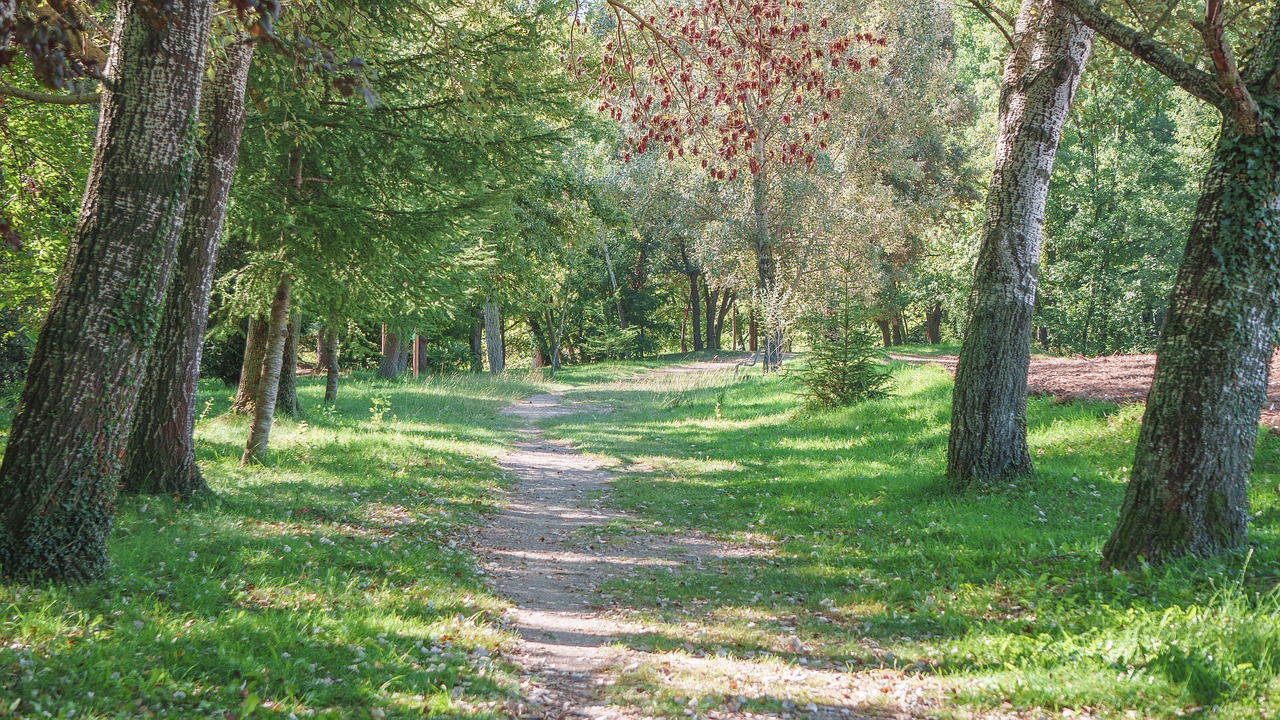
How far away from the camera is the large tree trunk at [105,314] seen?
470 centimetres

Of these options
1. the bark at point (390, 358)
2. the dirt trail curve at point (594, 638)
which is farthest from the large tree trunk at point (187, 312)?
the bark at point (390, 358)

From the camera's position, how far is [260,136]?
30.0 feet

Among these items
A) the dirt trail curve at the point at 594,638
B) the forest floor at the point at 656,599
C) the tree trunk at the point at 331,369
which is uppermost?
the tree trunk at the point at 331,369

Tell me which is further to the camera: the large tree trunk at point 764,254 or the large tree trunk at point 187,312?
the large tree trunk at point 764,254

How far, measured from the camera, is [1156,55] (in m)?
5.11

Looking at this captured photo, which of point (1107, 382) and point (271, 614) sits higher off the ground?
point (1107, 382)

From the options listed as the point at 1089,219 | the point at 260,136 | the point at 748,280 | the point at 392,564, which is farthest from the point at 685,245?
the point at 392,564

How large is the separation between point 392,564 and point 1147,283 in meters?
26.1

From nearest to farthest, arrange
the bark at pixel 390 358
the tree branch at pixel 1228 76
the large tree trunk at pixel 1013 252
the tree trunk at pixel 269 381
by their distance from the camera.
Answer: the tree branch at pixel 1228 76 → the large tree trunk at pixel 1013 252 → the tree trunk at pixel 269 381 → the bark at pixel 390 358

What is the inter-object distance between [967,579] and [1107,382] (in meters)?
8.80

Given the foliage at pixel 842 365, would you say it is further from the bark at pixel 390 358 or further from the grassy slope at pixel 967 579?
the bark at pixel 390 358

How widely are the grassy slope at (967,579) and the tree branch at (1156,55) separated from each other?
10.2 feet

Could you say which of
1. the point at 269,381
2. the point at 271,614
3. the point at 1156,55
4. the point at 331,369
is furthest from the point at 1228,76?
the point at 331,369

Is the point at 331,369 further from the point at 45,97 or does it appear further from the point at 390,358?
the point at 45,97
